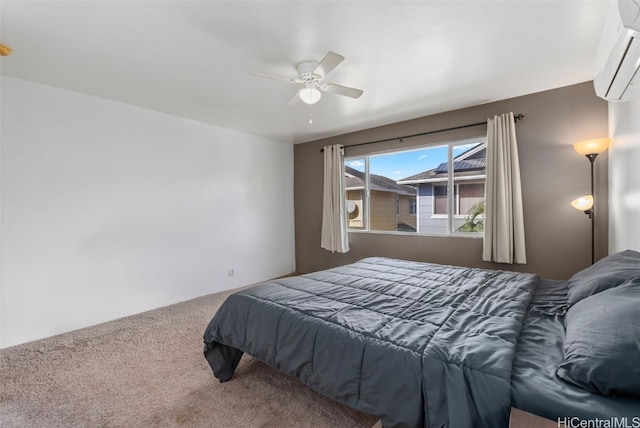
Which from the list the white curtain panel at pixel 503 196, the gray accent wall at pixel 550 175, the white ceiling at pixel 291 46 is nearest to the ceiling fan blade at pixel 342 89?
the white ceiling at pixel 291 46

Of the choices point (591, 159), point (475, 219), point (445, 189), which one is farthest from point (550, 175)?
point (445, 189)

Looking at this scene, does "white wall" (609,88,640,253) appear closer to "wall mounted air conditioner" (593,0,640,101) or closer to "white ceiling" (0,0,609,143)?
"wall mounted air conditioner" (593,0,640,101)

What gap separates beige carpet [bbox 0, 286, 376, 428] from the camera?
1670 mm

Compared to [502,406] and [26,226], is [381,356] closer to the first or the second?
[502,406]

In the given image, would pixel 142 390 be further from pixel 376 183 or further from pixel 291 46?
pixel 376 183

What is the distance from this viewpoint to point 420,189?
4156 mm

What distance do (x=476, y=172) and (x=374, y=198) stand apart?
60.9 inches

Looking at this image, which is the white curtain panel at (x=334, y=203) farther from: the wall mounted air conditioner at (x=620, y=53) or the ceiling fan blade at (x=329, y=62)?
the wall mounted air conditioner at (x=620, y=53)

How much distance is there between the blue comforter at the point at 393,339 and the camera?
1.11 m

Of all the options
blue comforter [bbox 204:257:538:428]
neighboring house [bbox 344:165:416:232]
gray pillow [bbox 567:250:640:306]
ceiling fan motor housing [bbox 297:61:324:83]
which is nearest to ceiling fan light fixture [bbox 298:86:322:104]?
ceiling fan motor housing [bbox 297:61:324:83]

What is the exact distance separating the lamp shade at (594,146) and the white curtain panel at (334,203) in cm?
287

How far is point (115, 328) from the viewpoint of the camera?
9.63 feet

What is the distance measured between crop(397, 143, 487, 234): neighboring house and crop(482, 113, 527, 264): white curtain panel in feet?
0.76

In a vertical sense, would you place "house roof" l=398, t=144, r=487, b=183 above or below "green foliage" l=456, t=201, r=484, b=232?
above
